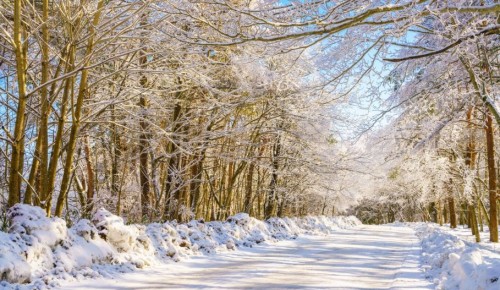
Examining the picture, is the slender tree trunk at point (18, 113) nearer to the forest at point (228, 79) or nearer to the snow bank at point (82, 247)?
the forest at point (228, 79)

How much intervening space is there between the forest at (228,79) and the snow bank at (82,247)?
735mm

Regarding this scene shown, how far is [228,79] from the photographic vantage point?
44.4ft

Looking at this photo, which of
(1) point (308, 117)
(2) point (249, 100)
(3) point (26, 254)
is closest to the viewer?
(3) point (26, 254)

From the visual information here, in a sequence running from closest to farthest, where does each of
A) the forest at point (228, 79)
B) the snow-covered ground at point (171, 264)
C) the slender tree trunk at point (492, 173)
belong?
the snow-covered ground at point (171, 264) < the forest at point (228, 79) < the slender tree trunk at point (492, 173)

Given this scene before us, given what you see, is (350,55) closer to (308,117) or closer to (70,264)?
(70,264)

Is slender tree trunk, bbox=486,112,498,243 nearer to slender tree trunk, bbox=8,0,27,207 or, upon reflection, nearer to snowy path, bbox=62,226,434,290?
snowy path, bbox=62,226,434,290

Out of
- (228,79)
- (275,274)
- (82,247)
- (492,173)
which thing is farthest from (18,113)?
(492,173)

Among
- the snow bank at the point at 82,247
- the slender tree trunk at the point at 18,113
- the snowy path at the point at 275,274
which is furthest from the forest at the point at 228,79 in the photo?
the snowy path at the point at 275,274

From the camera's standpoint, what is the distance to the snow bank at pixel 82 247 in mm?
4703

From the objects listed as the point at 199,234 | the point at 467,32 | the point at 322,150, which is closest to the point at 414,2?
the point at 467,32

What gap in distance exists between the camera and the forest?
5.49 meters

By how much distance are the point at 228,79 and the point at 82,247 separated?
8593 mm

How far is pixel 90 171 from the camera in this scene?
13.4 m

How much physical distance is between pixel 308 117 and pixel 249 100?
111 inches
